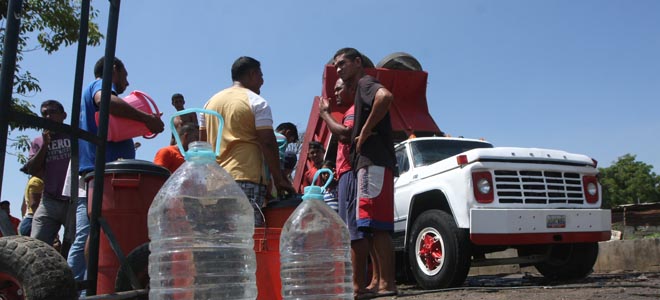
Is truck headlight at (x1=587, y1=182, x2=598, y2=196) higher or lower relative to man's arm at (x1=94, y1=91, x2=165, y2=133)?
lower

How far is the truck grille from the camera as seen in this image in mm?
6509

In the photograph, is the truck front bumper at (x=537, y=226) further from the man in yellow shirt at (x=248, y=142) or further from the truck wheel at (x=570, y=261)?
the man in yellow shirt at (x=248, y=142)

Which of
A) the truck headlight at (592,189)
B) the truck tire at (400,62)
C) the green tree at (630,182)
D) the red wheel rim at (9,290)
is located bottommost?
the red wheel rim at (9,290)

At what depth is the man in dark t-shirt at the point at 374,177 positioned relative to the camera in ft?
17.1

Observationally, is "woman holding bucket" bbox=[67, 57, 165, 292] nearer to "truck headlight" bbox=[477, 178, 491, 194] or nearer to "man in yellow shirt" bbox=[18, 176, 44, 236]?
"truck headlight" bbox=[477, 178, 491, 194]

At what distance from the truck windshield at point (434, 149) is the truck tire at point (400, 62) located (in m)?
3.54

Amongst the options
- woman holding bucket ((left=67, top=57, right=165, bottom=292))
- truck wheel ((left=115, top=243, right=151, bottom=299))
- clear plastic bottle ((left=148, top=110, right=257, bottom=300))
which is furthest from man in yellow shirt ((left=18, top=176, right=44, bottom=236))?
clear plastic bottle ((left=148, top=110, right=257, bottom=300))

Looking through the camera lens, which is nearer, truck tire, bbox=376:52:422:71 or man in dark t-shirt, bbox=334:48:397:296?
man in dark t-shirt, bbox=334:48:397:296

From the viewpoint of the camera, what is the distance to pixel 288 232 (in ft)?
11.1

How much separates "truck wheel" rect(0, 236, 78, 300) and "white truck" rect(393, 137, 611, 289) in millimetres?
4160

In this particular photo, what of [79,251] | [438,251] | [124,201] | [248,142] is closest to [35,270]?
[124,201]

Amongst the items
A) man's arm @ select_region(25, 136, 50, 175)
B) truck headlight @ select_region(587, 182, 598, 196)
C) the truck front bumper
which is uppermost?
man's arm @ select_region(25, 136, 50, 175)

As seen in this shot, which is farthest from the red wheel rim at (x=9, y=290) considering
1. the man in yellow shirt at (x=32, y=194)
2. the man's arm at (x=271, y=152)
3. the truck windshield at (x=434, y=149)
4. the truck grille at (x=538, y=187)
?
the truck windshield at (x=434, y=149)

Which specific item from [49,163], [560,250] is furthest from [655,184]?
[49,163]
